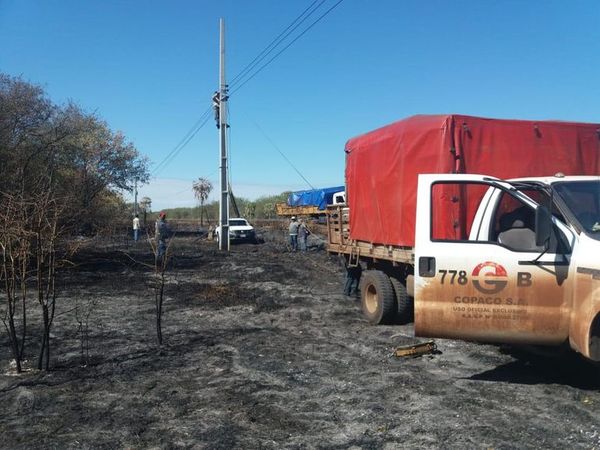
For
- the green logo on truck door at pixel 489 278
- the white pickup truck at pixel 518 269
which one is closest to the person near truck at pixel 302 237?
the white pickup truck at pixel 518 269

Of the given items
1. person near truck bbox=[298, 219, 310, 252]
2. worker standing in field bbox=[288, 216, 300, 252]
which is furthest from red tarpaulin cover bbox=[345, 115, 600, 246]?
worker standing in field bbox=[288, 216, 300, 252]

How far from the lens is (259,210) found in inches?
3014

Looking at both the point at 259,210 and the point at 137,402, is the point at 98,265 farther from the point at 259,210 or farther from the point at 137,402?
the point at 259,210

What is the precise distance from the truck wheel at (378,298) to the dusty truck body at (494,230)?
3 cm

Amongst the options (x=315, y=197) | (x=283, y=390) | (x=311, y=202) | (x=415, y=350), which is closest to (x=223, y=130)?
(x=315, y=197)

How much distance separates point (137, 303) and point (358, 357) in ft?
19.7

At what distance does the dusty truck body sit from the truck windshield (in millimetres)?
12

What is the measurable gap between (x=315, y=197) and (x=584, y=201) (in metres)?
37.6

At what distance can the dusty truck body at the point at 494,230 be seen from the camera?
492 centimetres

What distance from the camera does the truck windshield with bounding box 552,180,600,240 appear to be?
4.94m

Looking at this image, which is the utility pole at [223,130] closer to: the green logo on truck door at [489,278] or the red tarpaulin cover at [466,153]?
the red tarpaulin cover at [466,153]

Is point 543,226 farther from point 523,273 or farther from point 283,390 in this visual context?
point 283,390

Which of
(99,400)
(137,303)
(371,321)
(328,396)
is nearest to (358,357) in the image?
(328,396)

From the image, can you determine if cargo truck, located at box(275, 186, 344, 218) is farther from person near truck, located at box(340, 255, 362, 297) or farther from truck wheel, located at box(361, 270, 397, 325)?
truck wheel, located at box(361, 270, 397, 325)
